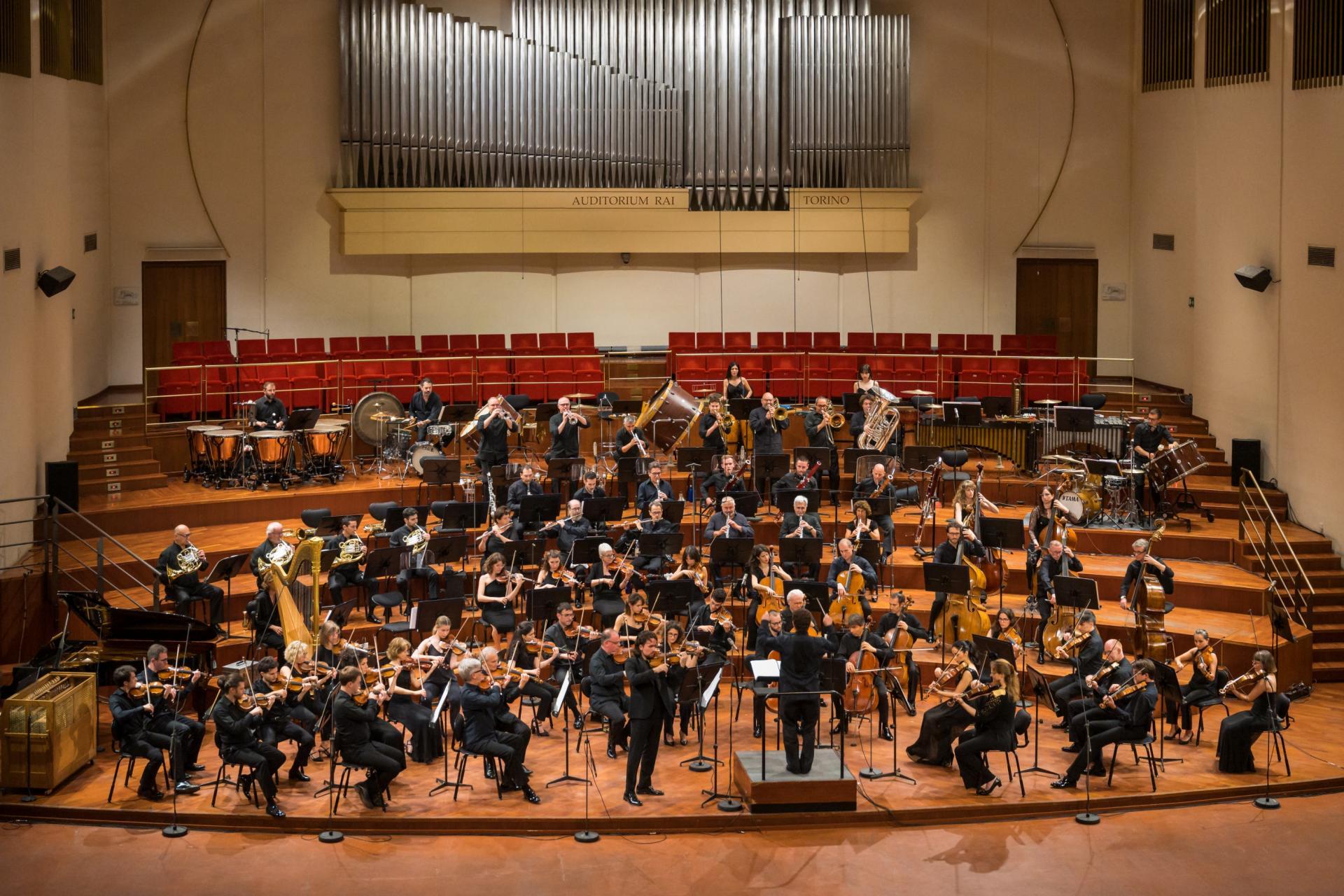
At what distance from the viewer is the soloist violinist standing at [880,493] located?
13.9 m

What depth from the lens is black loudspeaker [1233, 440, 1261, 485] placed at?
51.9ft

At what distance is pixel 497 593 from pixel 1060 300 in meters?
10.2

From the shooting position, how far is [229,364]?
1644 centimetres

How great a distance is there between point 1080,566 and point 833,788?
4051 mm

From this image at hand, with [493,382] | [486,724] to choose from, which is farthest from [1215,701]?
[493,382]

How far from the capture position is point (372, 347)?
1833 cm

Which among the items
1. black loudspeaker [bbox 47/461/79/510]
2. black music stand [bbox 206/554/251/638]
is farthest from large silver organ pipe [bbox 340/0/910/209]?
black music stand [bbox 206/554/251/638]

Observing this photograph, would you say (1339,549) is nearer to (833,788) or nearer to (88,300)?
(833,788)

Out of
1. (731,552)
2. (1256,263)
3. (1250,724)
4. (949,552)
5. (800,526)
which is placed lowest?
(1250,724)

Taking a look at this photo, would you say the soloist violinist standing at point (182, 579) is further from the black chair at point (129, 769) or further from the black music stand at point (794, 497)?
the black music stand at point (794, 497)

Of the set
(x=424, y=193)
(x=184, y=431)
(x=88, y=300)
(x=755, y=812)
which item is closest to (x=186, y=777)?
(x=755, y=812)

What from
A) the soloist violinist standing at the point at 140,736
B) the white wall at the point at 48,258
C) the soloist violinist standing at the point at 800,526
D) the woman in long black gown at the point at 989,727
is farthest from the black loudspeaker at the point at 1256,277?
the white wall at the point at 48,258

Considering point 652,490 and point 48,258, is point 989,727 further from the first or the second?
point 48,258

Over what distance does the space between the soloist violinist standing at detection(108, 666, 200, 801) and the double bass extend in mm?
7387
